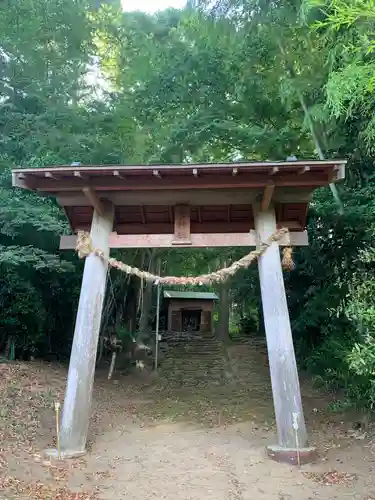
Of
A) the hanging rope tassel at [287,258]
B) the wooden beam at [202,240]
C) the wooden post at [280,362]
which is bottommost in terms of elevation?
the wooden post at [280,362]

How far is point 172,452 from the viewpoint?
6.01 m

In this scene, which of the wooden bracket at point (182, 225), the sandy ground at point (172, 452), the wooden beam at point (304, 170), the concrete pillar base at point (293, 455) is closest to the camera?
the sandy ground at point (172, 452)

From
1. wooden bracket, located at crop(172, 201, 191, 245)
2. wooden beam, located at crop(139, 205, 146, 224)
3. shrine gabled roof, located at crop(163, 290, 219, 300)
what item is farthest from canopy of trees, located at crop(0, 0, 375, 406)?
shrine gabled roof, located at crop(163, 290, 219, 300)

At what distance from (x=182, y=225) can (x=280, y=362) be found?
7.72ft

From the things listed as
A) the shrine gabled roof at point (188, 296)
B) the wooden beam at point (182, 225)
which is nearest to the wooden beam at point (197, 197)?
the wooden beam at point (182, 225)

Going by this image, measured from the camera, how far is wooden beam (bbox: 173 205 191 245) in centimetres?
637

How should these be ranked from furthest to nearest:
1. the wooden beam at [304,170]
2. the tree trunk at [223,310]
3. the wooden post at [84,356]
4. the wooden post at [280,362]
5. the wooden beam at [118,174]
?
1. the tree trunk at [223,310]
2. the wooden beam at [118,174]
3. the wooden beam at [304,170]
4. the wooden post at [84,356]
5. the wooden post at [280,362]

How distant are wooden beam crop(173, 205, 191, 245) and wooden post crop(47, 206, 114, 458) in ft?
3.37

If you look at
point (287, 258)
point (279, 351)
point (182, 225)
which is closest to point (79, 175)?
point (182, 225)

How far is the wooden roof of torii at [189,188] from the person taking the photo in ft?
19.0

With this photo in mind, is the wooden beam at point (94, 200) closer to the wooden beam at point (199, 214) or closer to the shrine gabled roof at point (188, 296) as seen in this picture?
the wooden beam at point (199, 214)

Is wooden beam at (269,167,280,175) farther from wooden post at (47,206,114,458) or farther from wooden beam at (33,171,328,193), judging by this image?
wooden post at (47,206,114,458)

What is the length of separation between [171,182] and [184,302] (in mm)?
18732

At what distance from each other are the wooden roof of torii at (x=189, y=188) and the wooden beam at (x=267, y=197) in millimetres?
14
